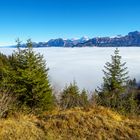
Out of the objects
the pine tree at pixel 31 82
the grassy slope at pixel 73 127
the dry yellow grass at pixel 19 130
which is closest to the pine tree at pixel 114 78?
the pine tree at pixel 31 82

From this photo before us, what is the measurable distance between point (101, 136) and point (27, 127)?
175 cm

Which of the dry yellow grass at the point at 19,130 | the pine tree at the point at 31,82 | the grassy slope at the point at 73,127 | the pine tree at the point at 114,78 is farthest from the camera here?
the pine tree at the point at 114,78

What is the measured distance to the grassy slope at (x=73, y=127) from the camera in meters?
7.58

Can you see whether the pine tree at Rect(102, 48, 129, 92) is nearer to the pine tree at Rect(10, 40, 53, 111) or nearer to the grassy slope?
the pine tree at Rect(10, 40, 53, 111)

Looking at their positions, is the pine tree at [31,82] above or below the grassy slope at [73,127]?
below

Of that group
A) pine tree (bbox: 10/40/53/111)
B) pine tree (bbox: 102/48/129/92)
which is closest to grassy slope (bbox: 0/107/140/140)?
pine tree (bbox: 10/40/53/111)

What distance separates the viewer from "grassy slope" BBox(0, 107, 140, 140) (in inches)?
299

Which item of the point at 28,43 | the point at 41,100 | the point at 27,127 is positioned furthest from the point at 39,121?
the point at 28,43

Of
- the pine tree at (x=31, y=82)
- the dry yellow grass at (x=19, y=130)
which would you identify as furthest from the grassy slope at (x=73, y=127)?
the pine tree at (x=31, y=82)

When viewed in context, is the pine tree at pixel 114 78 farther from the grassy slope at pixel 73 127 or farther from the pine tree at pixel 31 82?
the grassy slope at pixel 73 127

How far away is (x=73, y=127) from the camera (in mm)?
7941

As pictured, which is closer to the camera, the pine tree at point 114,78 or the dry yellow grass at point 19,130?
the dry yellow grass at point 19,130

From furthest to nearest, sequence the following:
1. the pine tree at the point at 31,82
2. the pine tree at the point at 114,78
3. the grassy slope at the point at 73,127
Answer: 1. the pine tree at the point at 114,78
2. the pine tree at the point at 31,82
3. the grassy slope at the point at 73,127

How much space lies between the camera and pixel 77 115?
8344mm
